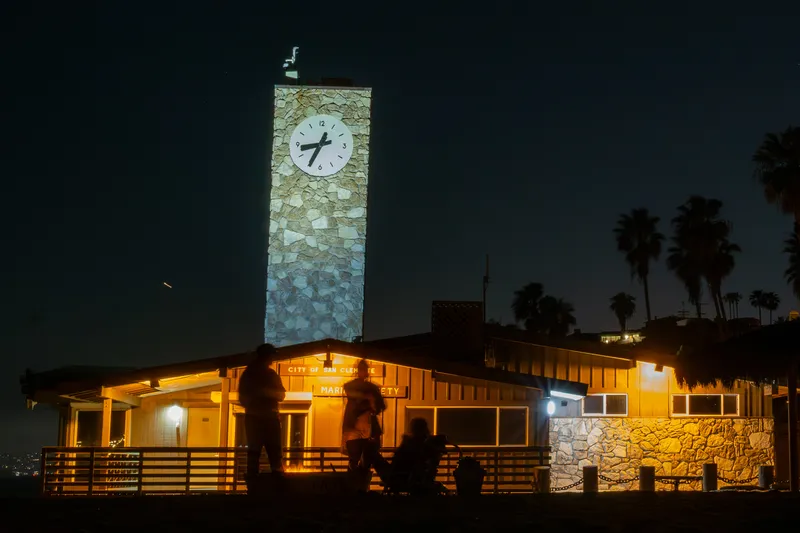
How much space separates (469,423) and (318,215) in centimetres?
1442

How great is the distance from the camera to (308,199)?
3466 cm

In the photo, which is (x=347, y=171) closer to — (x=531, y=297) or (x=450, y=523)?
(x=450, y=523)

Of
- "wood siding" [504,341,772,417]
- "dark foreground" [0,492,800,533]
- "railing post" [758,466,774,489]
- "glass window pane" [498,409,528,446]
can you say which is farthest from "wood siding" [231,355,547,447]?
"dark foreground" [0,492,800,533]

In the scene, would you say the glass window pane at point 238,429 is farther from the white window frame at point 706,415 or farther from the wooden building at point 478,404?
the white window frame at point 706,415

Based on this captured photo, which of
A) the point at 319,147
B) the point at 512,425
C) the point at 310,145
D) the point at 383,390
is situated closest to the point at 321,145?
the point at 319,147

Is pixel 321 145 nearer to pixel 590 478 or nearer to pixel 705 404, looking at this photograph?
pixel 705 404

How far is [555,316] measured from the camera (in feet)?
242

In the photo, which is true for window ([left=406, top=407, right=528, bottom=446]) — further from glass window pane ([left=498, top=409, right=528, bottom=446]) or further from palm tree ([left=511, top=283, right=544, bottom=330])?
palm tree ([left=511, top=283, right=544, bottom=330])

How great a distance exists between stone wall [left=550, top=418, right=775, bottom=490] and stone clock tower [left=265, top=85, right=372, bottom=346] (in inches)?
445

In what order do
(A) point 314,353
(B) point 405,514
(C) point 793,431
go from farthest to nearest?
(A) point 314,353 < (C) point 793,431 < (B) point 405,514

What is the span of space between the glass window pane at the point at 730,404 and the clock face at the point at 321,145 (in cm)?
1477

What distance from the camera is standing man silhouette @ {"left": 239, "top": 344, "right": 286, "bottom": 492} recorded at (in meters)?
12.2

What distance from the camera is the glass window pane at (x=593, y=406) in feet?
80.5

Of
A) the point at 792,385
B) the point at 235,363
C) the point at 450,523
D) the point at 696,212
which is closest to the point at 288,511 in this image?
the point at 450,523
